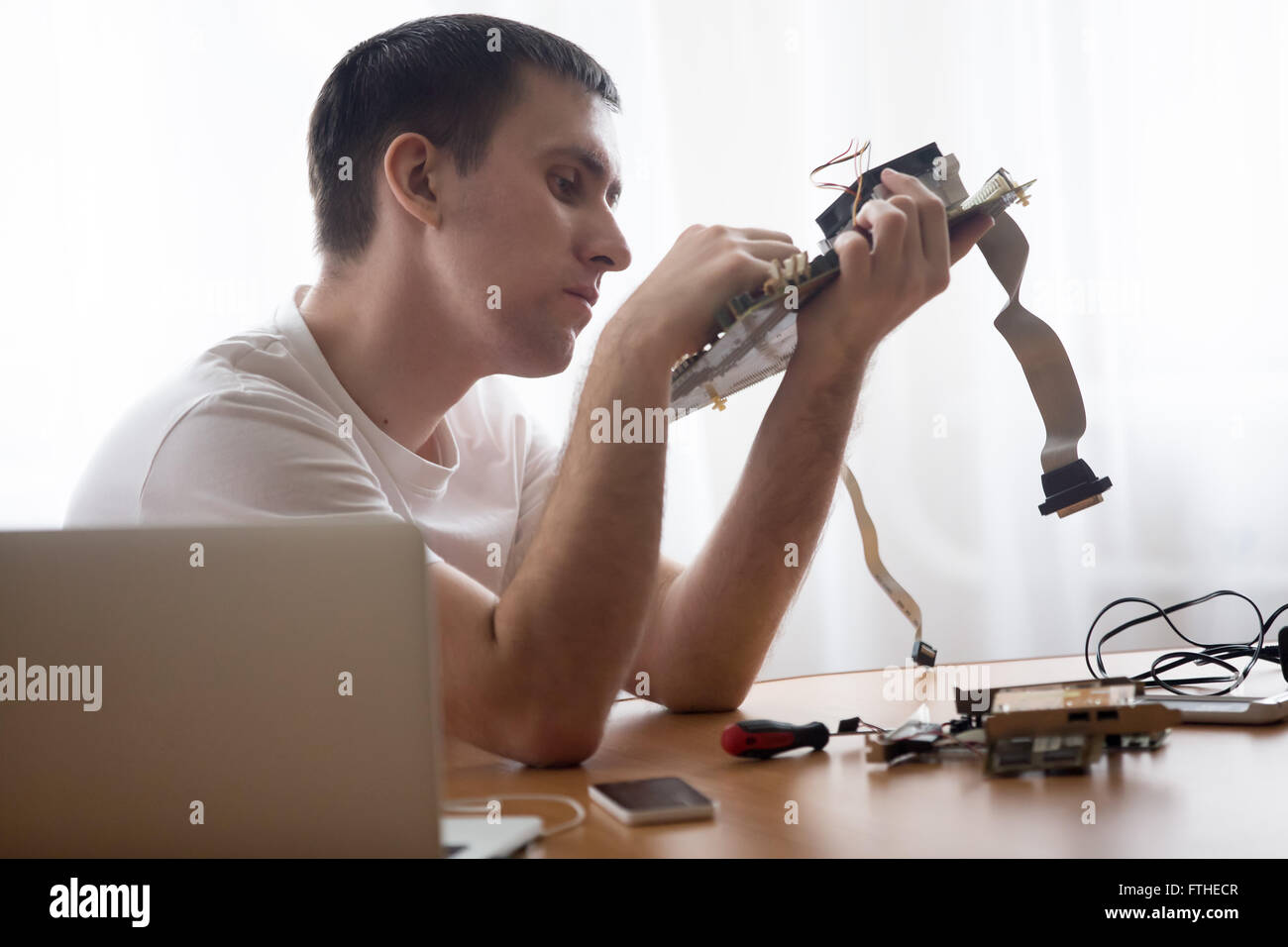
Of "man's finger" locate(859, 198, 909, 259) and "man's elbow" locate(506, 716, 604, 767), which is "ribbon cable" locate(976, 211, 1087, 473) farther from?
"man's elbow" locate(506, 716, 604, 767)

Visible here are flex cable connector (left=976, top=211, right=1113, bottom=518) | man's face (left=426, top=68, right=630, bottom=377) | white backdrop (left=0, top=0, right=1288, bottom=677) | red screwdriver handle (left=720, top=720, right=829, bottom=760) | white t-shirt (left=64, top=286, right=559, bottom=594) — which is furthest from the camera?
white backdrop (left=0, top=0, right=1288, bottom=677)

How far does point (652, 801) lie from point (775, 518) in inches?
19.4

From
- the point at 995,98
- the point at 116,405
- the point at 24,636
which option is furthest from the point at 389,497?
the point at 995,98

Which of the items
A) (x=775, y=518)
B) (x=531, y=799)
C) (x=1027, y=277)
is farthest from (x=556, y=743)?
(x=1027, y=277)

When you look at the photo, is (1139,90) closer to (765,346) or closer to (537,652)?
(765,346)

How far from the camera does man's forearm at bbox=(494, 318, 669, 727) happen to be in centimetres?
86

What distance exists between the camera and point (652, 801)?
671 millimetres

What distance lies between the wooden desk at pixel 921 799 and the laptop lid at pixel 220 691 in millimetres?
118

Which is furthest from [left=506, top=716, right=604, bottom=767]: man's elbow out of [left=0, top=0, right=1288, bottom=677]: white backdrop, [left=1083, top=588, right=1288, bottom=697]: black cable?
[left=0, top=0, right=1288, bottom=677]: white backdrop

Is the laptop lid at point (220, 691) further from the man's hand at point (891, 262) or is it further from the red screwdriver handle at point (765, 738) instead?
the man's hand at point (891, 262)

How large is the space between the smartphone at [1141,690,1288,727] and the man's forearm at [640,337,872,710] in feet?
1.24

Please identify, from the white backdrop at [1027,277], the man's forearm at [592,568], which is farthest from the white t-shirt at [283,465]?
the white backdrop at [1027,277]

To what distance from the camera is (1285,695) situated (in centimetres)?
86

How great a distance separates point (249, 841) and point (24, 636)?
0.16 m
